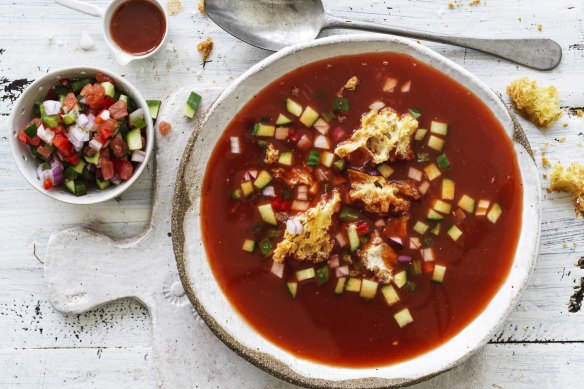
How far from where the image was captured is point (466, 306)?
295 centimetres

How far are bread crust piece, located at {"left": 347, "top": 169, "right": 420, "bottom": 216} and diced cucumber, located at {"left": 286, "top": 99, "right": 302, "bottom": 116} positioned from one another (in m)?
0.37

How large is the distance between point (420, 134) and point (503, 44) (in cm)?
70

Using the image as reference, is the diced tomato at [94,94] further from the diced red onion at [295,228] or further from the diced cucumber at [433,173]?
the diced cucumber at [433,173]

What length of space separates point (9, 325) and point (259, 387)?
4.39 feet

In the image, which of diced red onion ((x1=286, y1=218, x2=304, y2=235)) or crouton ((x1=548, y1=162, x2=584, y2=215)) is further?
crouton ((x1=548, y1=162, x2=584, y2=215))

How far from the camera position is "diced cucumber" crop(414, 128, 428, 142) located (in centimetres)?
290

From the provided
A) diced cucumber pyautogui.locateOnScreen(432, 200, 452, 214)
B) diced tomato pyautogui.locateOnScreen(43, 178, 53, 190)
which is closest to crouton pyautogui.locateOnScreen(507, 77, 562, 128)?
diced cucumber pyautogui.locateOnScreen(432, 200, 452, 214)

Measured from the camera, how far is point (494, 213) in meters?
2.93

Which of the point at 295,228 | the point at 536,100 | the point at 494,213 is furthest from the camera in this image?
the point at 536,100

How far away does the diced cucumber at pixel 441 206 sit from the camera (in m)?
2.91

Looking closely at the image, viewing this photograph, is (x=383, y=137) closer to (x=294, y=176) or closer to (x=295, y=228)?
(x=294, y=176)

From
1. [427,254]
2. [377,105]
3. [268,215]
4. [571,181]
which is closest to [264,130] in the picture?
[268,215]

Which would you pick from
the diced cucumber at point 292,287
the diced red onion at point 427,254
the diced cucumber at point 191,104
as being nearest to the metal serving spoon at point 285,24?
the diced cucumber at point 191,104

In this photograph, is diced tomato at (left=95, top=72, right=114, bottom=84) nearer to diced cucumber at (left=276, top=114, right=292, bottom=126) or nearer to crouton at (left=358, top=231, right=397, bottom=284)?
diced cucumber at (left=276, top=114, right=292, bottom=126)
